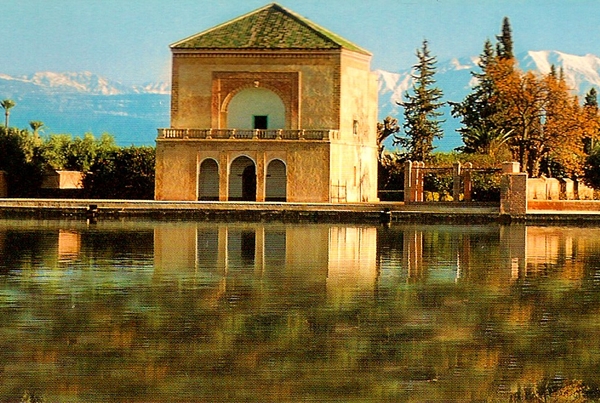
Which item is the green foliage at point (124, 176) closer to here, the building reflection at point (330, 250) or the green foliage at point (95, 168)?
the green foliage at point (95, 168)

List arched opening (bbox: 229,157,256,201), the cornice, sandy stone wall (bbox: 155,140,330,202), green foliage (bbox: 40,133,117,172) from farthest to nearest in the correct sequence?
green foliage (bbox: 40,133,117,172), arched opening (bbox: 229,157,256,201), the cornice, sandy stone wall (bbox: 155,140,330,202)

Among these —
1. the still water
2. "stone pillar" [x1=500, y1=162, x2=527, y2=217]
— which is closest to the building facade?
"stone pillar" [x1=500, y1=162, x2=527, y2=217]

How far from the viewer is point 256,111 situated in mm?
37375

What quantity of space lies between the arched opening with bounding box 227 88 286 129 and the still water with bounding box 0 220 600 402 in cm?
1525

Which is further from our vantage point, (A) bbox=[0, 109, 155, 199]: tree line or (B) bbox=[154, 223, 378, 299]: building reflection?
(A) bbox=[0, 109, 155, 199]: tree line

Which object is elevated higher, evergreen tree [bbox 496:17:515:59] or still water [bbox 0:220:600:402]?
evergreen tree [bbox 496:17:515:59]

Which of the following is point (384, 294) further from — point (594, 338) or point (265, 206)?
point (265, 206)

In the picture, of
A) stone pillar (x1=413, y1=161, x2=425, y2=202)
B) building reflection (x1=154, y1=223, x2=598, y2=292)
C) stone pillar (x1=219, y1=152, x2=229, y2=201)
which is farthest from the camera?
stone pillar (x1=219, y1=152, x2=229, y2=201)

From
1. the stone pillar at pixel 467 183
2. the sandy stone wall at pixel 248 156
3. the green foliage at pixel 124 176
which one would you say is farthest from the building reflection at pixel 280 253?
the green foliage at pixel 124 176

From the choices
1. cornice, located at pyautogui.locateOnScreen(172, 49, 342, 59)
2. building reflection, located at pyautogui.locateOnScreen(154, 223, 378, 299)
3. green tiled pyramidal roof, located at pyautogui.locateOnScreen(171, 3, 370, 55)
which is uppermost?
green tiled pyramidal roof, located at pyautogui.locateOnScreen(171, 3, 370, 55)

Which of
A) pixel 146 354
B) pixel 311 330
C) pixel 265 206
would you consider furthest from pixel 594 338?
pixel 265 206

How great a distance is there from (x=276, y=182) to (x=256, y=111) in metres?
2.30

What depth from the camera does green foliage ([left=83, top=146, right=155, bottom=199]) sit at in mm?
38500

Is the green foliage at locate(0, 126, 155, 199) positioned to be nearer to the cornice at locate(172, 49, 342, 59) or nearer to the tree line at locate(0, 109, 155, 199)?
the tree line at locate(0, 109, 155, 199)
